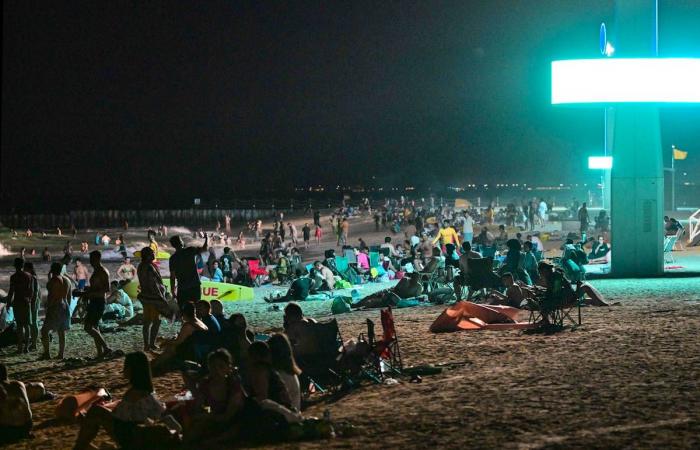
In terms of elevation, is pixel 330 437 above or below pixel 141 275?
below

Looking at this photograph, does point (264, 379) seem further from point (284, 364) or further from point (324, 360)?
point (324, 360)

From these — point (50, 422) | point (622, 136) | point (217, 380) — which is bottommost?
point (50, 422)

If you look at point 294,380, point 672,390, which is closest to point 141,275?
point 294,380

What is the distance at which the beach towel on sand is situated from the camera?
13.0 meters

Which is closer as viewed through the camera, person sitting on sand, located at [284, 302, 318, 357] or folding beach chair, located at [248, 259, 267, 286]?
person sitting on sand, located at [284, 302, 318, 357]

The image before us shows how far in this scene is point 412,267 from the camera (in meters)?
23.0

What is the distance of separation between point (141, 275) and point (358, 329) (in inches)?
143

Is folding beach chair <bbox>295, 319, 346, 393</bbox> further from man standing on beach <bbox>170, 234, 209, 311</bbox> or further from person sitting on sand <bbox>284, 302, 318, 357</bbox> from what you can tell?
man standing on beach <bbox>170, 234, 209, 311</bbox>

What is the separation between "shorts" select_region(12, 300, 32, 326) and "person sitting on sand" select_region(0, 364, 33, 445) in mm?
5441

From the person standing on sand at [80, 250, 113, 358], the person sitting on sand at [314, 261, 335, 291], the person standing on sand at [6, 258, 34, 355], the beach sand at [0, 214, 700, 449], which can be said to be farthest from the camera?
the person sitting on sand at [314, 261, 335, 291]

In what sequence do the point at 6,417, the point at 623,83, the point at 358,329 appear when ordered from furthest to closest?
the point at 623,83, the point at 358,329, the point at 6,417

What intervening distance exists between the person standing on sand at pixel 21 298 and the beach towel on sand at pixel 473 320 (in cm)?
600

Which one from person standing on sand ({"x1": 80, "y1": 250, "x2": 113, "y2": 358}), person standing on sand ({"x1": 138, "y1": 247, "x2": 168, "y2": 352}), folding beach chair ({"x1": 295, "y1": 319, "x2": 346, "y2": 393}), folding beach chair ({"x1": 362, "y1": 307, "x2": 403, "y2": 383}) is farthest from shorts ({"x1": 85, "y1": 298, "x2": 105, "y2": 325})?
folding beach chair ({"x1": 362, "y1": 307, "x2": 403, "y2": 383})

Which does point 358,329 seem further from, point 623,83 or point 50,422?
point 623,83
